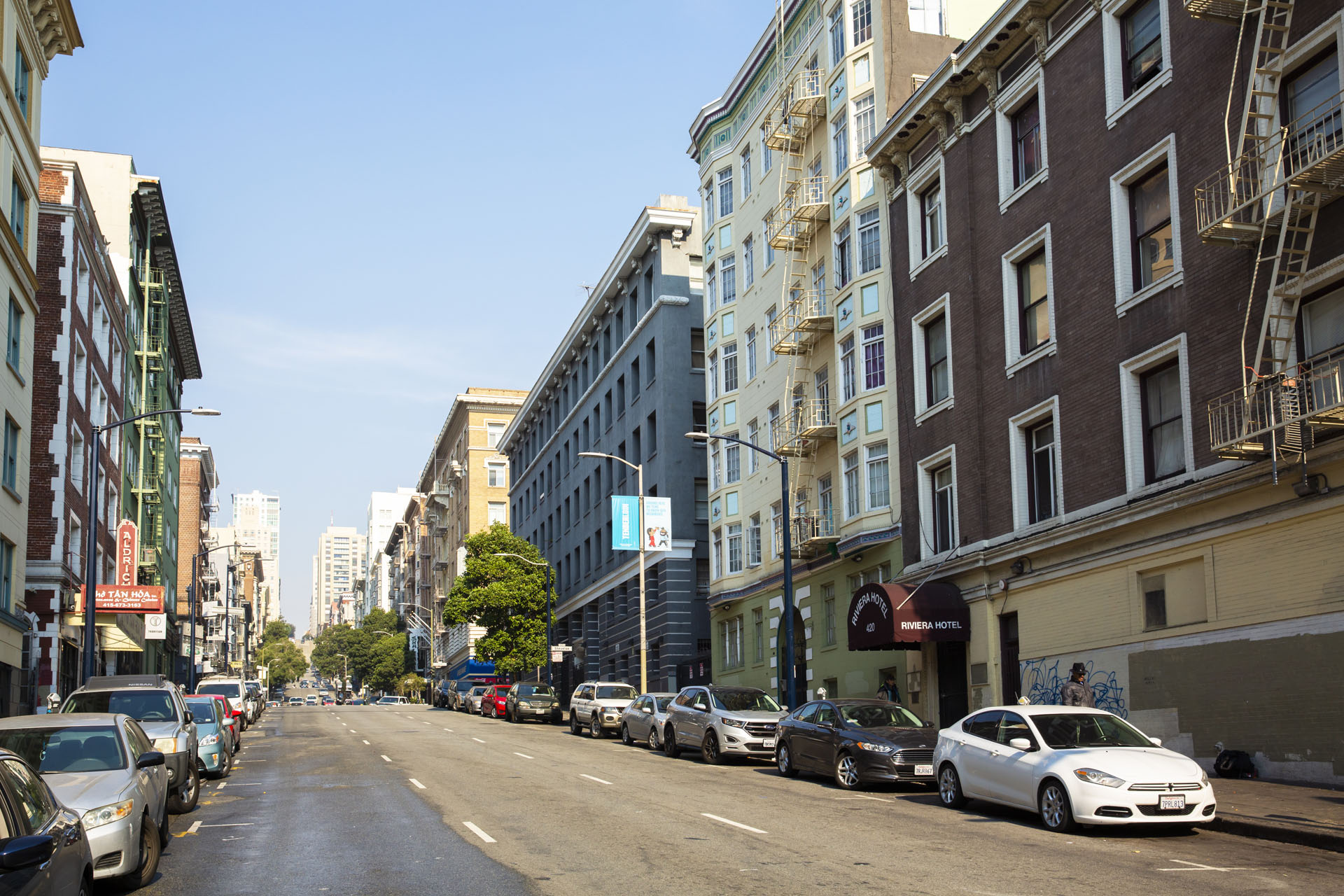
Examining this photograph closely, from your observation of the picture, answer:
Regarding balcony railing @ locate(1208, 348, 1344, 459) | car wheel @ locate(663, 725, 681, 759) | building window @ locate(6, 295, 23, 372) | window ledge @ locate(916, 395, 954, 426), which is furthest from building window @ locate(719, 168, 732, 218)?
balcony railing @ locate(1208, 348, 1344, 459)

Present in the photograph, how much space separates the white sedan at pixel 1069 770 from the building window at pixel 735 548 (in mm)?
25816

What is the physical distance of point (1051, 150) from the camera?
2612 cm

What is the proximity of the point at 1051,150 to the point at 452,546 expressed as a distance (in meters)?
87.5

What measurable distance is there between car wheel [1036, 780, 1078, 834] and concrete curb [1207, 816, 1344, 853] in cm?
172

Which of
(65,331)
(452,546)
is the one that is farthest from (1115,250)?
(452,546)

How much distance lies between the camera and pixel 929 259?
31.4 m

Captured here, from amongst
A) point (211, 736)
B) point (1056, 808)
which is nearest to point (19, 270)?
point (211, 736)

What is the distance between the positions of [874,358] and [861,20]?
9.23m

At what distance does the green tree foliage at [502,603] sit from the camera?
62469 mm

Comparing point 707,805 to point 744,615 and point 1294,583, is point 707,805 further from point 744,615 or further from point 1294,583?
point 744,615

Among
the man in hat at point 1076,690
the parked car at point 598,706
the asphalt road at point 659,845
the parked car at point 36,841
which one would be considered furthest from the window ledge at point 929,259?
the parked car at point 36,841

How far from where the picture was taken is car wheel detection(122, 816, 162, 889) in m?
11.8

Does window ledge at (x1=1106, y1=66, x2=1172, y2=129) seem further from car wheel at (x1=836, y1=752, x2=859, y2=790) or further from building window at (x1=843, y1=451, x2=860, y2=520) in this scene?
building window at (x1=843, y1=451, x2=860, y2=520)

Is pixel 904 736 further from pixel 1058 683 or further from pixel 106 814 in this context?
pixel 106 814
